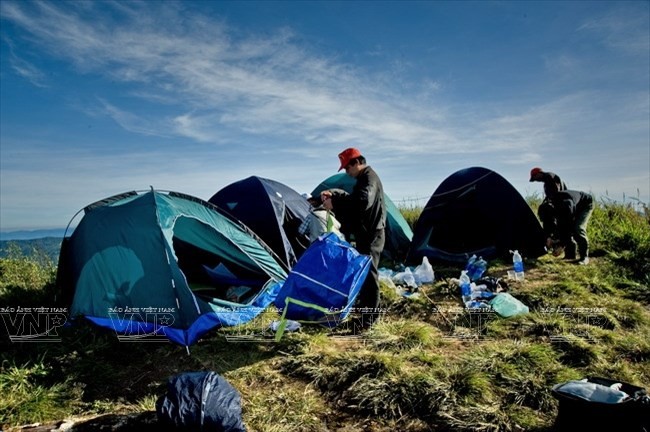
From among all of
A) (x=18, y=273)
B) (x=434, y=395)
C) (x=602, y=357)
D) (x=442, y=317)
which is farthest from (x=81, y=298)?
(x=602, y=357)

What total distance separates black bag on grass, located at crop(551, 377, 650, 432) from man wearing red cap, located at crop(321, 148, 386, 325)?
245 cm

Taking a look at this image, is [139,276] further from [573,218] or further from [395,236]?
[573,218]

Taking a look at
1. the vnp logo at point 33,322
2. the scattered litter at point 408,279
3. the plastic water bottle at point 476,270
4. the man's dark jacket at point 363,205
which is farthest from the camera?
the plastic water bottle at point 476,270

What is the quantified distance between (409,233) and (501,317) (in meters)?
4.77

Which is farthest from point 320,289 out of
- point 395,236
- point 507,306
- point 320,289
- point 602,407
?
point 395,236

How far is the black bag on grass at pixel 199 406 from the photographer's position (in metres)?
2.69

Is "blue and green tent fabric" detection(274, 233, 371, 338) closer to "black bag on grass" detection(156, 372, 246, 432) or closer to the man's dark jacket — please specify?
the man's dark jacket

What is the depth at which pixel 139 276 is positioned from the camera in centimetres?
461

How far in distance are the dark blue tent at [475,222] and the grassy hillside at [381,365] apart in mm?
2279

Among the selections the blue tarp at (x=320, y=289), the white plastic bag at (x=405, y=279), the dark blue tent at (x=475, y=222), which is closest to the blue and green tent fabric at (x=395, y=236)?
the dark blue tent at (x=475, y=222)

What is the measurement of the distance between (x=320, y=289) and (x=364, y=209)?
1200 mm

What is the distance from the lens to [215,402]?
110 inches

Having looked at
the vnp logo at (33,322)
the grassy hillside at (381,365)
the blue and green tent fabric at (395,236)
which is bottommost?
the grassy hillside at (381,365)

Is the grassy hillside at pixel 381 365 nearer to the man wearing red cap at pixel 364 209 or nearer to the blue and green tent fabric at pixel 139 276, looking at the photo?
the blue and green tent fabric at pixel 139 276
